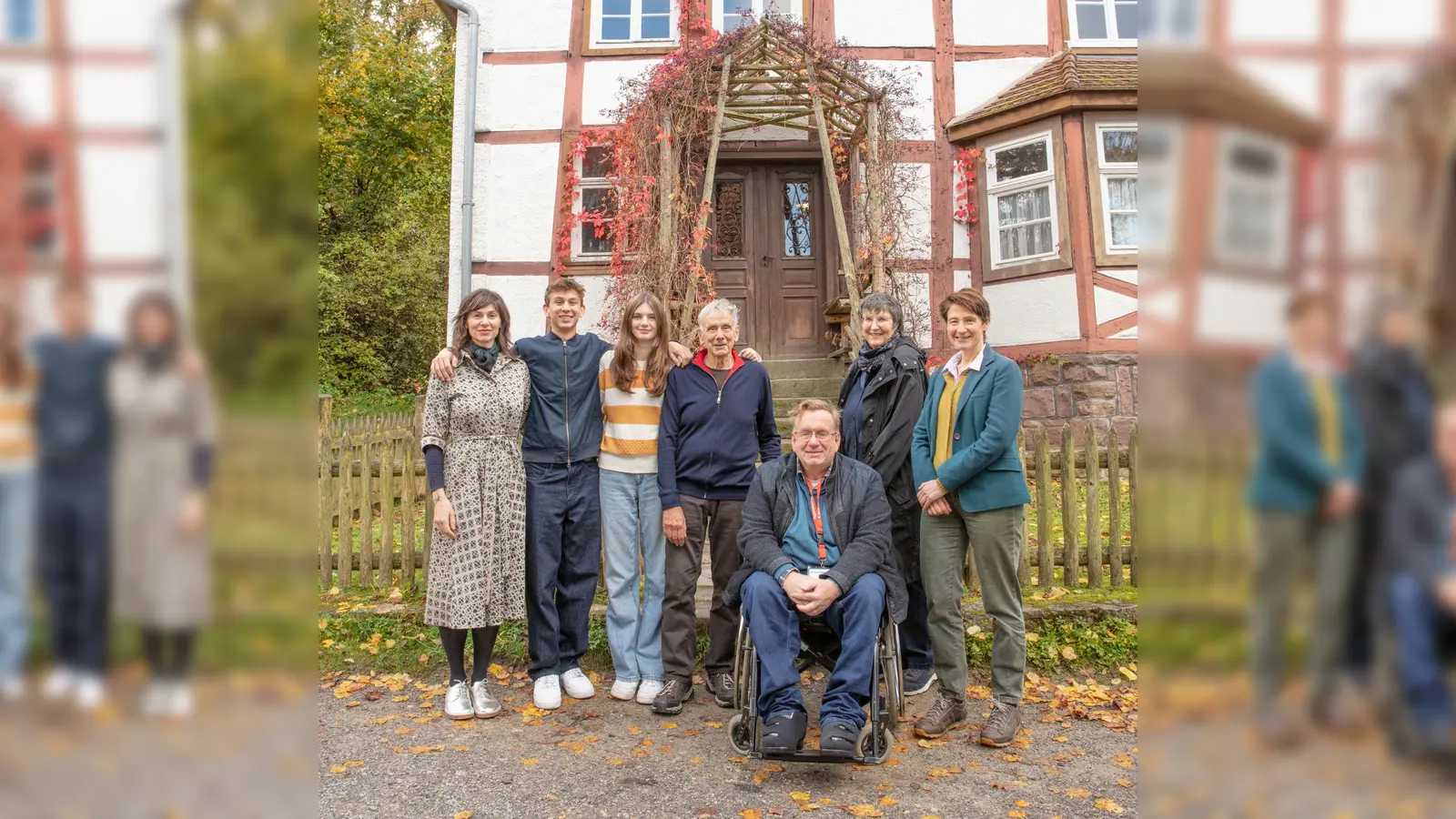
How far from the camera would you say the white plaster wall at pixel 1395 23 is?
35 centimetres

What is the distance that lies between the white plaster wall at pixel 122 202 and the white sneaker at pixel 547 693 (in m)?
4.26

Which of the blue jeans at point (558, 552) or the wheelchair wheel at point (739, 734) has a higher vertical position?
the blue jeans at point (558, 552)

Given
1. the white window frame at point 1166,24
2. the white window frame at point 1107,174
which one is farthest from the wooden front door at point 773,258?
the white window frame at point 1166,24

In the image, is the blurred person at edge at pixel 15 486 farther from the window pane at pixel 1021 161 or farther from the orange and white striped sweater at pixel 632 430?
the window pane at pixel 1021 161

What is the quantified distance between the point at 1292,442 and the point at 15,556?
0.48m

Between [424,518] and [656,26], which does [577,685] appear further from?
[656,26]

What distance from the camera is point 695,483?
4.44 m

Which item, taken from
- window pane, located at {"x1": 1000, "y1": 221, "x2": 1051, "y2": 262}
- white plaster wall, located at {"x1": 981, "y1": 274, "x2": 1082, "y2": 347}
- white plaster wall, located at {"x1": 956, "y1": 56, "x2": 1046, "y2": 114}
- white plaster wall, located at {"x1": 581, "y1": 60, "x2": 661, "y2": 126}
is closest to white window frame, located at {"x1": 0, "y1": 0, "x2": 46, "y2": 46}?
white plaster wall, located at {"x1": 981, "y1": 274, "x2": 1082, "y2": 347}

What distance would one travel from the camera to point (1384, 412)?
330mm

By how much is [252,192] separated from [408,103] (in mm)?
19919

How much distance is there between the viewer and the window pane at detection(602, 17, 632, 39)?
979cm

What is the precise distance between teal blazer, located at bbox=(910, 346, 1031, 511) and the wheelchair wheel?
132cm

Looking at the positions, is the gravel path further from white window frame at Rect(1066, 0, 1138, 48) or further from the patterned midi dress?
white window frame at Rect(1066, 0, 1138, 48)

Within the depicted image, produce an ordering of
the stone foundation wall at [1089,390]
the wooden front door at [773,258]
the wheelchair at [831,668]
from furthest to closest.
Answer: the wooden front door at [773,258]
the stone foundation wall at [1089,390]
the wheelchair at [831,668]
